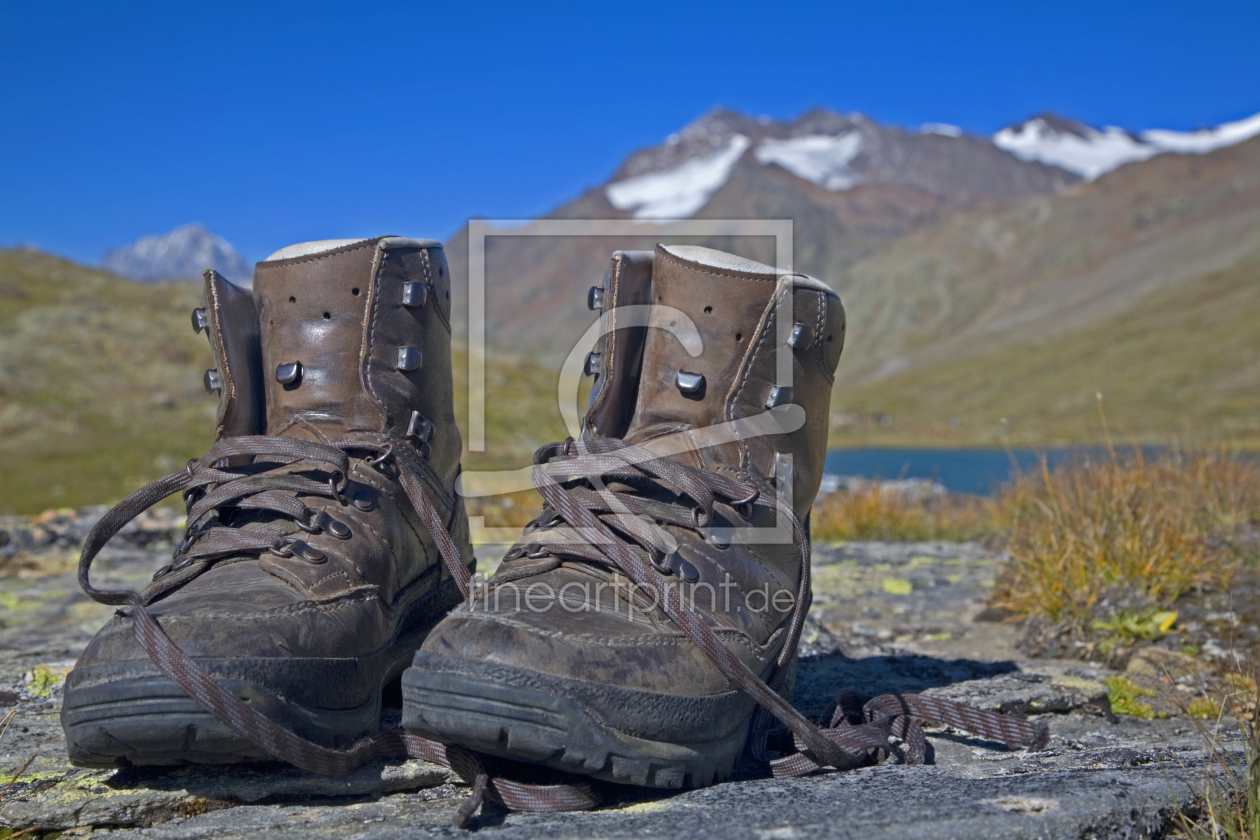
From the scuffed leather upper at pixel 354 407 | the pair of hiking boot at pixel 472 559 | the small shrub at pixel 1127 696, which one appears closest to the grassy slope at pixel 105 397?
the scuffed leather upper at pixel 354 407

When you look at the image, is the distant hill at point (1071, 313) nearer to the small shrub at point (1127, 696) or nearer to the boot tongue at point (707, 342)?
the small shrub at point (1127, 696)

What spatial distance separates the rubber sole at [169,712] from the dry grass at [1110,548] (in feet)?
9.18

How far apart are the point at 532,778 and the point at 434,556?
86cm

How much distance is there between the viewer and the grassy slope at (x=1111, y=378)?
72.1 meters

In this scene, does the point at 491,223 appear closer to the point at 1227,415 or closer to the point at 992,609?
the point at 992,609

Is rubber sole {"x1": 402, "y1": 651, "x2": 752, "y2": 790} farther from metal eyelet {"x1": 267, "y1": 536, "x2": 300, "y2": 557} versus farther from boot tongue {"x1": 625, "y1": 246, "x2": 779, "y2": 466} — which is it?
boot tongue {"x1": 625, "y1": 246, "x2": 779, "y2": 466}

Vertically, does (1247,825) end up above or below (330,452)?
below

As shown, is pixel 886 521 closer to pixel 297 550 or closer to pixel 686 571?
pixel 686 571

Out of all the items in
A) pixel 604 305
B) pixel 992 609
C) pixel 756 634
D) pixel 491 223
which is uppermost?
pixel 491 223

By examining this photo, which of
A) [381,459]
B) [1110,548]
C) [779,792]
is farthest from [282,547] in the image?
[1110,548]

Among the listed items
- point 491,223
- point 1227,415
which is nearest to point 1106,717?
point 491,223

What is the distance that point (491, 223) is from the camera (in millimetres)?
4141

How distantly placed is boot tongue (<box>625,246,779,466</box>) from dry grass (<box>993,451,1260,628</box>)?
6.41 ft

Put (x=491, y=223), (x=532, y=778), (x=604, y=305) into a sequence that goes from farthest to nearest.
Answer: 1. (x=491, y=223)
2. (x=604, y=305)
3. (x=532, y=778)
